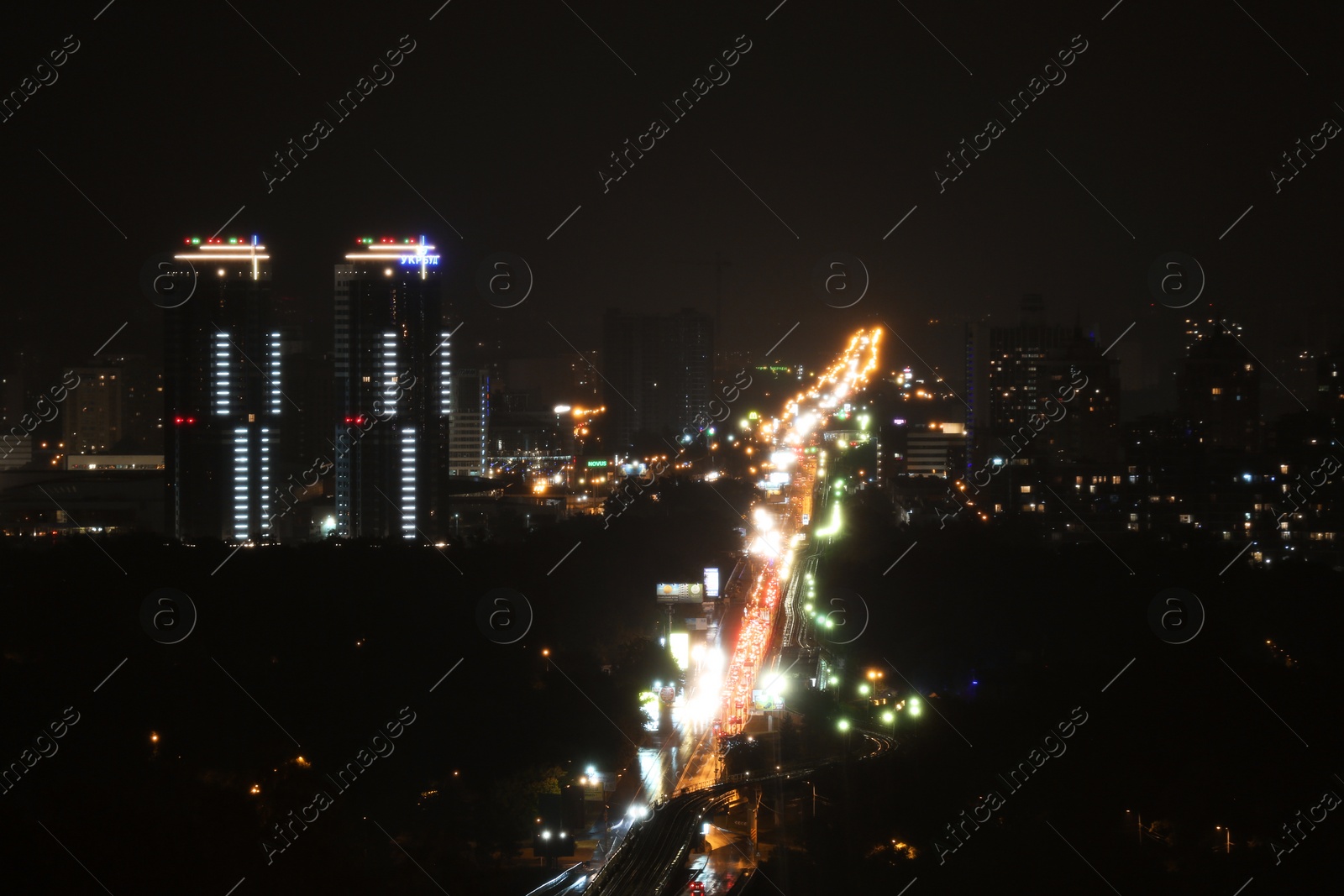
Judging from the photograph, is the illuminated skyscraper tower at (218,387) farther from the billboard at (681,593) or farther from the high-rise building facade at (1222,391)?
the high-rise building facade at (1222,391)

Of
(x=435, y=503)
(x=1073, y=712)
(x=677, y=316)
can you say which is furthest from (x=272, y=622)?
(x=677, y=316)

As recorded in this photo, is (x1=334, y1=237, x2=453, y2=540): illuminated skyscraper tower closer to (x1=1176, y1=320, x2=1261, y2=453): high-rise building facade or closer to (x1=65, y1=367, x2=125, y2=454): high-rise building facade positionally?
(x1=65, y1=367, x2=125, y2=454): high-rise building facade

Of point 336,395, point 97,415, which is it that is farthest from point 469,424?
point 336,395


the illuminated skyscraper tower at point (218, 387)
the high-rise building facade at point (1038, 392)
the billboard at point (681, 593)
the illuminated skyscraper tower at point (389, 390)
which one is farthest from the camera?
the high-rise building facade at point (1038, 392)

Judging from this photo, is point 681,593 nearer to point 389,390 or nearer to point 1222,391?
point 389,390

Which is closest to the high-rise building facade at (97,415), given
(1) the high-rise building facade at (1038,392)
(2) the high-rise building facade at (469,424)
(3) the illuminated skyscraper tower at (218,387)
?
(3) the illuminated skyscraper tower at (218,387)

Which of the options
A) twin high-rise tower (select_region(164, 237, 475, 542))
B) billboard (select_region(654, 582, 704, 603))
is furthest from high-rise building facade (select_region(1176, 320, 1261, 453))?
twin high-rise tower (select_region(164, 237, 475, 542))

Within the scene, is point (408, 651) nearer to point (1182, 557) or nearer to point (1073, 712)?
point (1073, 712)
